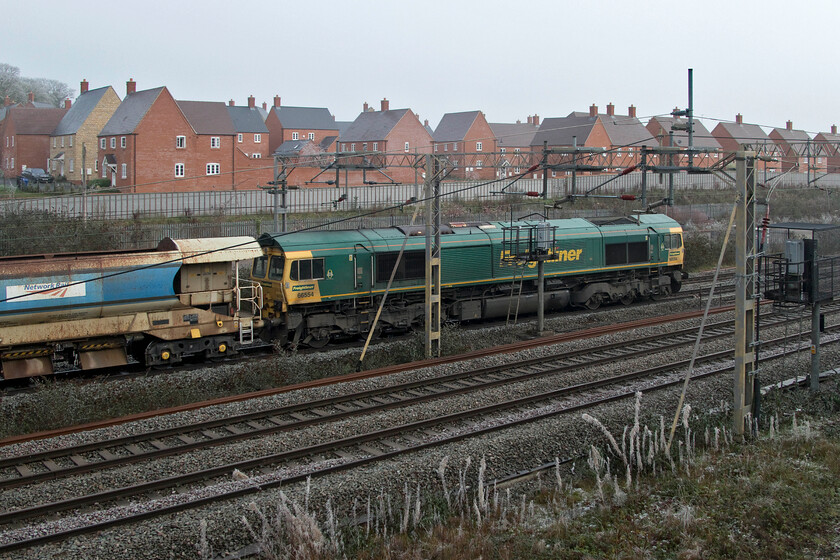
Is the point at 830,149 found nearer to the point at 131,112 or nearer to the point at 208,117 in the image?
the point at 208,117

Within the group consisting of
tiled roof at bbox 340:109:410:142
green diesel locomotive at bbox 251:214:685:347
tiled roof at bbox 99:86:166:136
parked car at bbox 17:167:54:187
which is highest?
tiled roof at bbox 340:109:410:142

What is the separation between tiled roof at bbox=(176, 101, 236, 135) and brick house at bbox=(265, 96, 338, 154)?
75.9ft

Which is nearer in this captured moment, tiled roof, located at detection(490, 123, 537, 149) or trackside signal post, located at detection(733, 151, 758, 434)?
trackside signal post, located at detection(733, 151, 758, 434)

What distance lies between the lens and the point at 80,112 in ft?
213

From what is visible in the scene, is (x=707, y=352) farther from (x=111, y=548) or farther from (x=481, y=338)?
(x=111, y=548)

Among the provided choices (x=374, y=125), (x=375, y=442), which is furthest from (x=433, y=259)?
(x=374, y=125)

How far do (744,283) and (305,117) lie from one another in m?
74.9

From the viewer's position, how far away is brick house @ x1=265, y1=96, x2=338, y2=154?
267ft

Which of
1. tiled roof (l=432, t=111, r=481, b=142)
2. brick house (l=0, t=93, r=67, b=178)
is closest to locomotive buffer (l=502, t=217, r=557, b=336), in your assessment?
tiled roof (l=432, t=111, r=481, b=142)

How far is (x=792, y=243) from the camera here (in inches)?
572

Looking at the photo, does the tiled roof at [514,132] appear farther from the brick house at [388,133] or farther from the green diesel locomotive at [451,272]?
the green diesel locomotive at [451,272]

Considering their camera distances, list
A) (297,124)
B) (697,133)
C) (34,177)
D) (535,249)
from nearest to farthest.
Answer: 1. (535,249)
2. (34,177)
3. (297,124)
4. (697,133)

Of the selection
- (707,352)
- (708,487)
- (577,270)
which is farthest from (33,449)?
(577,270)

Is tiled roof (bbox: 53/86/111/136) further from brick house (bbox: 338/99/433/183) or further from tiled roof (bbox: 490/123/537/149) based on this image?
tiled roof (bbox: 490/123/537/149)
